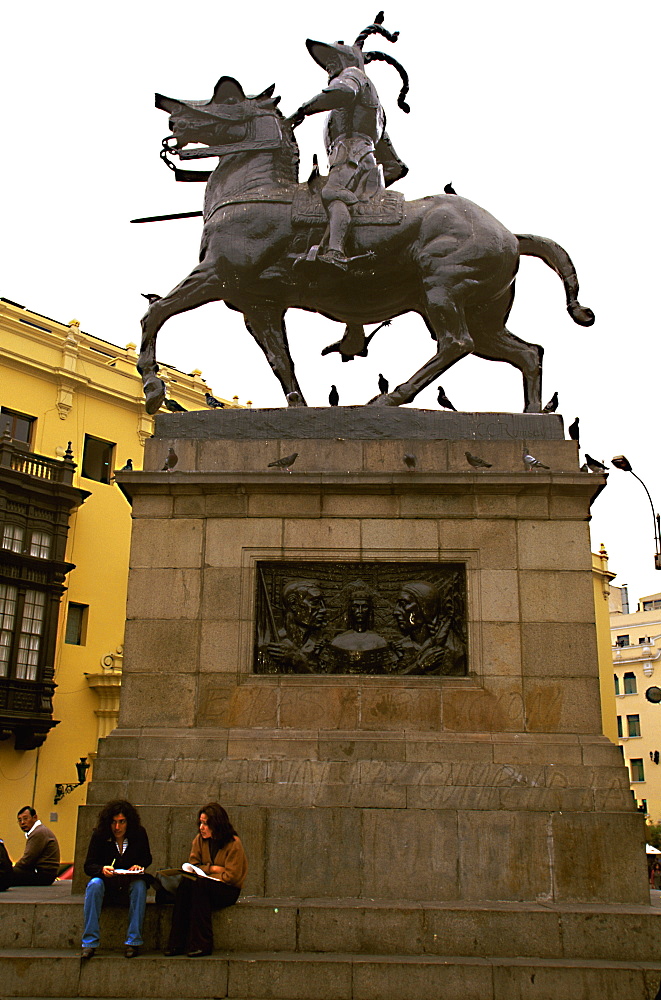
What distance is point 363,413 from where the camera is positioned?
40.5 ft

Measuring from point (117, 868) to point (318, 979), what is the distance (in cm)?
208

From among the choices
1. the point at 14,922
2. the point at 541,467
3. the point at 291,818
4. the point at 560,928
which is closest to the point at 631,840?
the point at 560,928

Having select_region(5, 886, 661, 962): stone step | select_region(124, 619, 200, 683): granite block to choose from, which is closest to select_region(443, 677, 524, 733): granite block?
select_region(5, 886, 661, 962): stone step

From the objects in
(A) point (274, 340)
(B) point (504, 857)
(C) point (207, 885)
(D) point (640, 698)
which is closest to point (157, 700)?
(C) point (207, 885)

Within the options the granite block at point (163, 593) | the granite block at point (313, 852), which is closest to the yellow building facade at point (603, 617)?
the granite block at point (163, 593)

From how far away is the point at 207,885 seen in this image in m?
8.71

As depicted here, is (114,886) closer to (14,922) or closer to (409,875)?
(14,922)

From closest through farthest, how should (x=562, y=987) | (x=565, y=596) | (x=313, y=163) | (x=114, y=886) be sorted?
(x=562, y=987) < (x=114, y=886) < (x=565, y=596) < (x=313, y=163)

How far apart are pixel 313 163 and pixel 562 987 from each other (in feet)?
34.2

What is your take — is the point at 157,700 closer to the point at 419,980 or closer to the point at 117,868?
the point at 117,868

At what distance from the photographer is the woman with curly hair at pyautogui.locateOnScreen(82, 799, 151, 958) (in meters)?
8.55

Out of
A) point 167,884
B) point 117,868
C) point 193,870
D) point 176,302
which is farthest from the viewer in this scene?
point 176,302

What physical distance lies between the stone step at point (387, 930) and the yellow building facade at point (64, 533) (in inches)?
852

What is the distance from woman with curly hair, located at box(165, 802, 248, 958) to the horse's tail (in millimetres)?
8194
